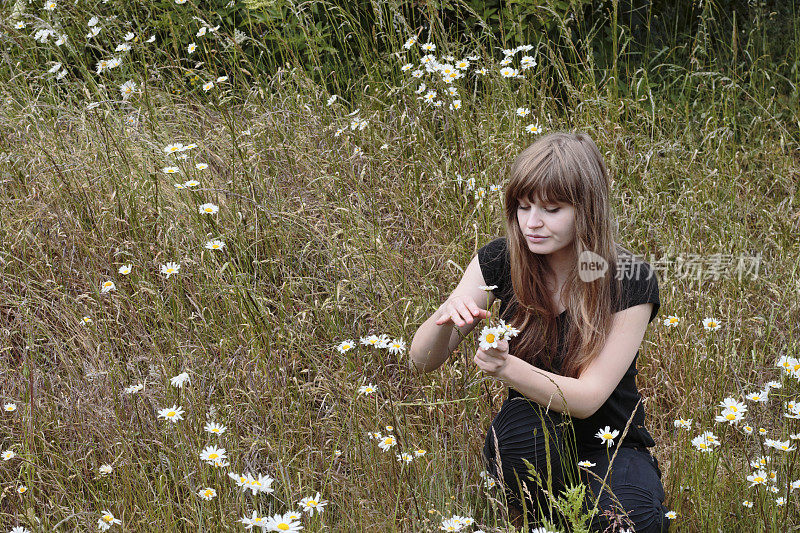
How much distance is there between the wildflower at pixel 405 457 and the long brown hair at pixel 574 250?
0.38 meters

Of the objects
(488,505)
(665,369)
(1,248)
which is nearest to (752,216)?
(665,369)

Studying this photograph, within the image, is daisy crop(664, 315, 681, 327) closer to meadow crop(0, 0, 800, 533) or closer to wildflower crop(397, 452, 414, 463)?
meadow crop(0, 0, 800, 533)

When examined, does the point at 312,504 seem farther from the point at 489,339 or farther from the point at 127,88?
the point at 127,88

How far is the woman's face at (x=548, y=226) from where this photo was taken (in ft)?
6.67

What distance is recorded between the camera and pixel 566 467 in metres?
2.05

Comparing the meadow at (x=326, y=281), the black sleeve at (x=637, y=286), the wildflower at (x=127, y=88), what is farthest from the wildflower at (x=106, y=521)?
the wildflower at (x=127, y=88)

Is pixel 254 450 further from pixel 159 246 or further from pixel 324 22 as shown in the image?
pixel 324 22

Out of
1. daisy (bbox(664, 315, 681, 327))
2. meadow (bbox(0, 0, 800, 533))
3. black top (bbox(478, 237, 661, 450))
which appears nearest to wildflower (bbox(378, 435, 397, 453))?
meadow (bbox(0, 0, 800, 533))

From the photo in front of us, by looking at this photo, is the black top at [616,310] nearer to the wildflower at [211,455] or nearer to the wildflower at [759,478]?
the wildflower at [759,478]

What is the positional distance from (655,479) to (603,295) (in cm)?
47

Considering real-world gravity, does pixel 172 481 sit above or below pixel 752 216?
above

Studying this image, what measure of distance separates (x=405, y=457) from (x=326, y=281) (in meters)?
0.91

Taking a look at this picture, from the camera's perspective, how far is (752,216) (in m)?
3.31

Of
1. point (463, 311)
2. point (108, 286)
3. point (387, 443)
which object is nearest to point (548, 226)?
point (463, 311)
